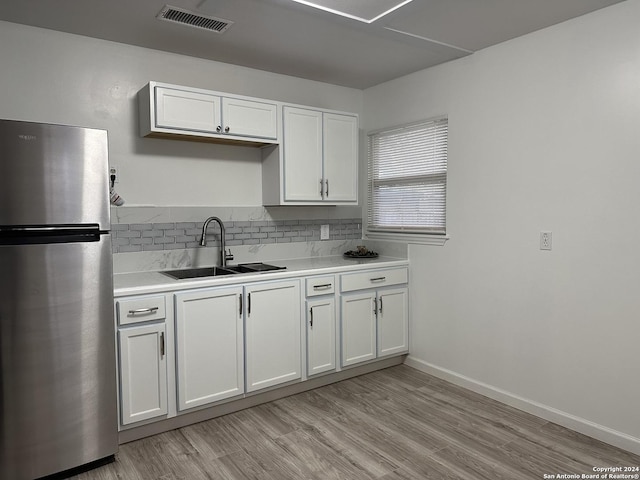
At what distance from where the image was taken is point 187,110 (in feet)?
9.90

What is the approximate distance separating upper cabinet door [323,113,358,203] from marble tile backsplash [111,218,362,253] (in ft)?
1.27

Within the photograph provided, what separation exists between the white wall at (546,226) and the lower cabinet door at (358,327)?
1.54 ft

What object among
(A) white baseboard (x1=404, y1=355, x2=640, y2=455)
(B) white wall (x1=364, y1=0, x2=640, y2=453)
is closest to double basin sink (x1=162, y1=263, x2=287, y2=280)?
(B) white wall (x1=364, y1=0, x2=640, y2=453)

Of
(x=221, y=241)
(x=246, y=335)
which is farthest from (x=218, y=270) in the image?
(x=246, y=335)

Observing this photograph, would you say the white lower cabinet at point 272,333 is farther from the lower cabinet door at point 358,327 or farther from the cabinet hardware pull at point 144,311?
the cabinet hardware pull at point 144,311

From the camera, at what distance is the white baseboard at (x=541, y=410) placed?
8.39 feet

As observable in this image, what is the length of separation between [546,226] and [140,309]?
98.3 inches

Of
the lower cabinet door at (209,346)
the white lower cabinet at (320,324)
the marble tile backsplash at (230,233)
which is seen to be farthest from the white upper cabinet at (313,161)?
the lower cabinet door at (209,346)

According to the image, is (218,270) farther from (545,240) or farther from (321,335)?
(545,240)

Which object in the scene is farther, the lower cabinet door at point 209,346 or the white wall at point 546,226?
the lower cabinet door at point 209,346

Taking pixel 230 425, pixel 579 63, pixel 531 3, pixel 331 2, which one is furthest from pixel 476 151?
pixel 230 425

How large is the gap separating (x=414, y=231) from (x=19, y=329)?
2.80 metres

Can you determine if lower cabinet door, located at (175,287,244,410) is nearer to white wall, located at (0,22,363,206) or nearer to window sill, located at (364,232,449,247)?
white wall, located at (0,22,363,206)

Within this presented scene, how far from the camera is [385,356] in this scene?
3742 millimetres
